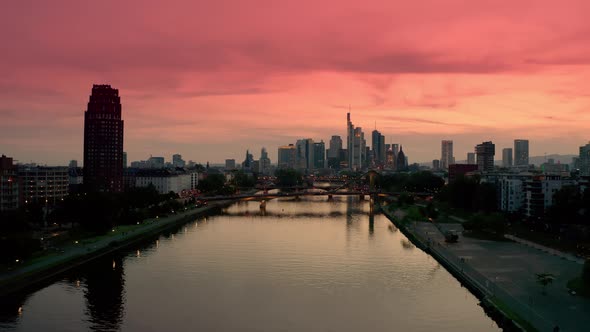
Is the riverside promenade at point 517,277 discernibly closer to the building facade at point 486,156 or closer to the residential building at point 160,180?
the residential building at point 160,180

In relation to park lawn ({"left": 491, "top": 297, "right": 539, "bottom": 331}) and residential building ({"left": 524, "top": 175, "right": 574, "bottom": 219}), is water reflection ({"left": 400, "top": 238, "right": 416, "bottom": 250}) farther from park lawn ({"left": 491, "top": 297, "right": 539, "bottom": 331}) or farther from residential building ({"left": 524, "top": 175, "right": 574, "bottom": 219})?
park lawn ({"left": 491, "top": 297, "right": 539, "bottom": 331})

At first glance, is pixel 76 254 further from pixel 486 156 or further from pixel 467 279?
pixel 486 156

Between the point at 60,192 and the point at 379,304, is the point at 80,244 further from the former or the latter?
the point at 60,192

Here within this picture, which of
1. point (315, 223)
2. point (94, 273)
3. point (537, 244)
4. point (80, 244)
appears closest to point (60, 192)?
point (315, 223)

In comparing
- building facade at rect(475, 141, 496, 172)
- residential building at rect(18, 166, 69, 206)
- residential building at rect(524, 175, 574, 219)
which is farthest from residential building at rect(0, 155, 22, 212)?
building facade at rect(475, 141, 496, 172)

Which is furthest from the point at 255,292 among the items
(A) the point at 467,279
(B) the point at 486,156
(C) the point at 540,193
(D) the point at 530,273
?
(B) the point at 486,156
